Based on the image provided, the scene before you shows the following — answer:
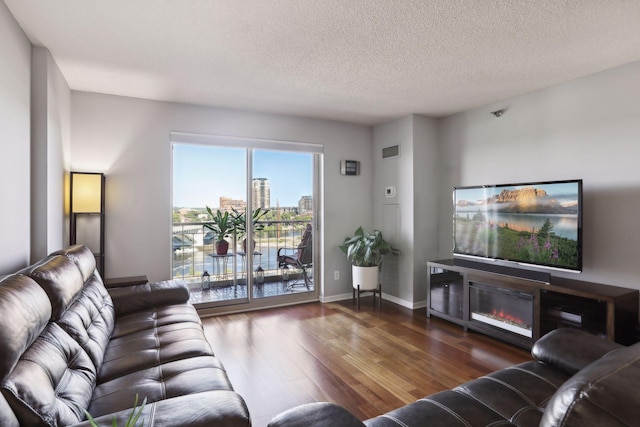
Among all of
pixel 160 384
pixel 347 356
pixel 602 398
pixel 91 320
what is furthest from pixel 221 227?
pixel 602 398

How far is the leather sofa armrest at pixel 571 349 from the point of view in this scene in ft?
5.31

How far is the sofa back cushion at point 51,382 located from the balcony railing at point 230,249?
8.30 feet

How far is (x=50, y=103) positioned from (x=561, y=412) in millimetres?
3417

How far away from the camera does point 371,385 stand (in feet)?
8.13

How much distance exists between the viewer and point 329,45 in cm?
251

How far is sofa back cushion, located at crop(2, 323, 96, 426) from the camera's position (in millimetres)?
1005

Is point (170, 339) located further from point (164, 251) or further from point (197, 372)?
point (164, 251)

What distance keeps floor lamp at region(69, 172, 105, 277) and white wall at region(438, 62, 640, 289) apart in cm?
403

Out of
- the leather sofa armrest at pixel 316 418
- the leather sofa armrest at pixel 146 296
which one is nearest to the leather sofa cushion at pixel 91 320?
the leather sofa armrest at pixel 146 296

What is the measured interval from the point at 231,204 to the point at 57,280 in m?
2.69

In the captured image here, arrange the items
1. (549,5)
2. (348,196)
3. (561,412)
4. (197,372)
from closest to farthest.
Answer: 1. (561,412)
2. (197,372)
3. (549,5)
4. (348,196)

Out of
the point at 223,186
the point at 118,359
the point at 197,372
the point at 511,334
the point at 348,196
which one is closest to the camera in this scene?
the point at 197,372

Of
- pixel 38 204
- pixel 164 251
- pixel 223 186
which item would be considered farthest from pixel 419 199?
pixel 38 204

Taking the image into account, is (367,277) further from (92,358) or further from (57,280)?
(57,280)
